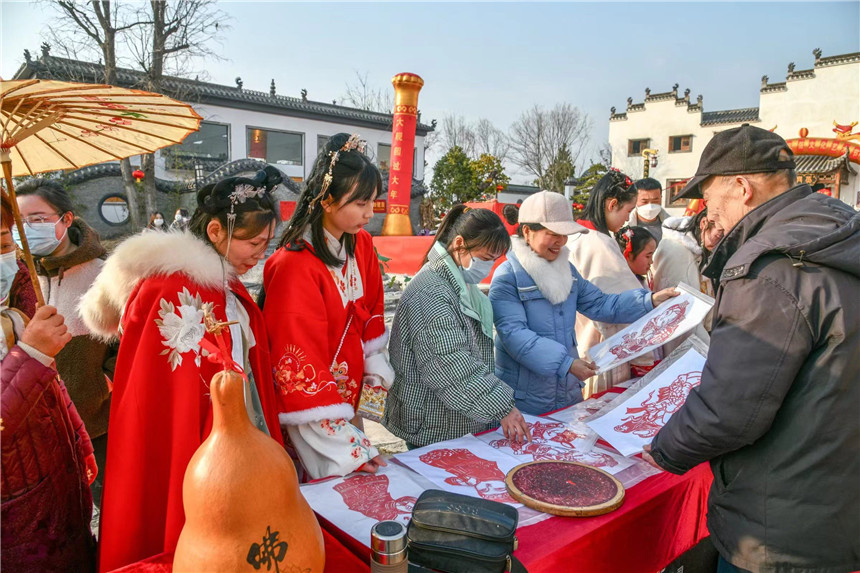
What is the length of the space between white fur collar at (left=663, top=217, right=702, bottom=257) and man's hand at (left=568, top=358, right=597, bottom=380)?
1292 millimetres

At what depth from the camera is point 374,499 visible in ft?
4.55

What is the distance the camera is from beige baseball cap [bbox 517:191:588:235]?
2230 millimetres

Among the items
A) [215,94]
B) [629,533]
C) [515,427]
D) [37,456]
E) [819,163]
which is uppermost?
[215,94]

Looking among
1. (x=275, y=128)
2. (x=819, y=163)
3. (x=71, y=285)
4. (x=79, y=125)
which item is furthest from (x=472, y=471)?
(x=819, y=163)

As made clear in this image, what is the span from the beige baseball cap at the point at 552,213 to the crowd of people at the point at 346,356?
0.38 m

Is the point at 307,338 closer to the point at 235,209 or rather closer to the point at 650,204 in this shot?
the point at 235,209

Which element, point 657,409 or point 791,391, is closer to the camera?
point 791,391

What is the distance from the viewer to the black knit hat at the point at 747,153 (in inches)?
50.9

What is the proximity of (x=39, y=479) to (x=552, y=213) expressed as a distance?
6.40 ft

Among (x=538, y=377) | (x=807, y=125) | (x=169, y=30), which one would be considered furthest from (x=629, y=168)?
(x=538, y=377)

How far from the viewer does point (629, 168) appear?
85.2ft

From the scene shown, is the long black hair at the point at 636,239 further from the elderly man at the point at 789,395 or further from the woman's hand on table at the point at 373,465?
the woman's hand on table at the point at 373,465

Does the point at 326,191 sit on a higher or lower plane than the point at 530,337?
higher

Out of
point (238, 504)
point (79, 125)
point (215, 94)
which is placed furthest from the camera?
point (215, 94)
